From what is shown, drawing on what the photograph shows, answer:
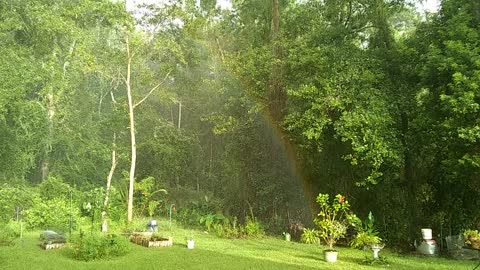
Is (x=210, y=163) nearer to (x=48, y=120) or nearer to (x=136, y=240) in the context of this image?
(x=48, y=120)

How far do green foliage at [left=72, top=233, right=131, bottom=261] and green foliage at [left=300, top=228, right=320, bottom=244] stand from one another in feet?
11.7

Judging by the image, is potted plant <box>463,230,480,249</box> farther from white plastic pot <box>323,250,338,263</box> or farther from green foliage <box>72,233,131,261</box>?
green foliage <box>72,233,131,261</box>

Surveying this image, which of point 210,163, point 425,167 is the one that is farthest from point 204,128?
point 425,167

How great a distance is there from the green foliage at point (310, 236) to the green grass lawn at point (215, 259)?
237 millimetres

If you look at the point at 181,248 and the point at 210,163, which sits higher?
the point at 210,163

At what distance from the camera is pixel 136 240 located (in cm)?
900

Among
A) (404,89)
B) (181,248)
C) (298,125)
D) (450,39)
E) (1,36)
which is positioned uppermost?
(1,36)

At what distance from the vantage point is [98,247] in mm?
7066

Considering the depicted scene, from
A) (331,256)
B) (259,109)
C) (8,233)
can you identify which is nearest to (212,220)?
(259,109)

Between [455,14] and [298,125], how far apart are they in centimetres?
360

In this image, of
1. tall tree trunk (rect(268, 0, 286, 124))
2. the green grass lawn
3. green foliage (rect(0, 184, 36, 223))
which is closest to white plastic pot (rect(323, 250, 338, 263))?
the green grass lawn

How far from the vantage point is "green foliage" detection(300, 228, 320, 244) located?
873cm

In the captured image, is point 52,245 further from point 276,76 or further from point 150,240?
point 276,76

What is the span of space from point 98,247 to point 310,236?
425 centimetres
